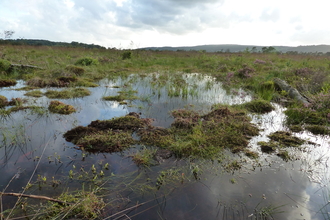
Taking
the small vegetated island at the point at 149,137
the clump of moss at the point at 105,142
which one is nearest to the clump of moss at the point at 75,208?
the small vegetated island at the point at 149,137

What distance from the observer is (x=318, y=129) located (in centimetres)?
503

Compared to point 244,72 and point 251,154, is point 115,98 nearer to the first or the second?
point 251,154

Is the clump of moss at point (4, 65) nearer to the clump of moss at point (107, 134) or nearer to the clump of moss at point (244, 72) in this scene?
the clump of moss at point (107, 134)

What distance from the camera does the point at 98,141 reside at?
408cm

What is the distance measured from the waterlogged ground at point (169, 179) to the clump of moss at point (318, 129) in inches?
13.9

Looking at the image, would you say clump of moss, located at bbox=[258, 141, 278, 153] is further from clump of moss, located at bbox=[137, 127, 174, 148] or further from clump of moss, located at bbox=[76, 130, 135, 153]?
clump of moss, located at bbox=[76, 130, 135, 153]

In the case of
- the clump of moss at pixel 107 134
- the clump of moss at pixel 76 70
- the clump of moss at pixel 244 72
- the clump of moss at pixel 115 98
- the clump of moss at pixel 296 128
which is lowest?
the clump of moss at pixel 296 128

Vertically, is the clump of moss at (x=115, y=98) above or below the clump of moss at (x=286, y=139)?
above

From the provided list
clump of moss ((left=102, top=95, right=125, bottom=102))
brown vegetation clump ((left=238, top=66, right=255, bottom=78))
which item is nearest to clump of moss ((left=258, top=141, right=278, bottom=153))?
clump of moss ((left=102, top=95, right=125, bottom=102))

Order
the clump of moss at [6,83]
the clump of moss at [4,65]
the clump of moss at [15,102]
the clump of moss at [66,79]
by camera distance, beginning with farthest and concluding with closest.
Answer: the clump of moss at [4,65] < the clump of moss at [66,79] < the clump of moss at [6,83] < the clump of moss at [15,102]

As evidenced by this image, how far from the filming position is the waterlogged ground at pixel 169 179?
8.50 ft

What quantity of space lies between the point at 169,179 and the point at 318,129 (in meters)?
4.22

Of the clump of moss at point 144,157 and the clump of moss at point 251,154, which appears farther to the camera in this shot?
the clump of moss at point 251,154

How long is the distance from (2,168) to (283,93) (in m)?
8.69
